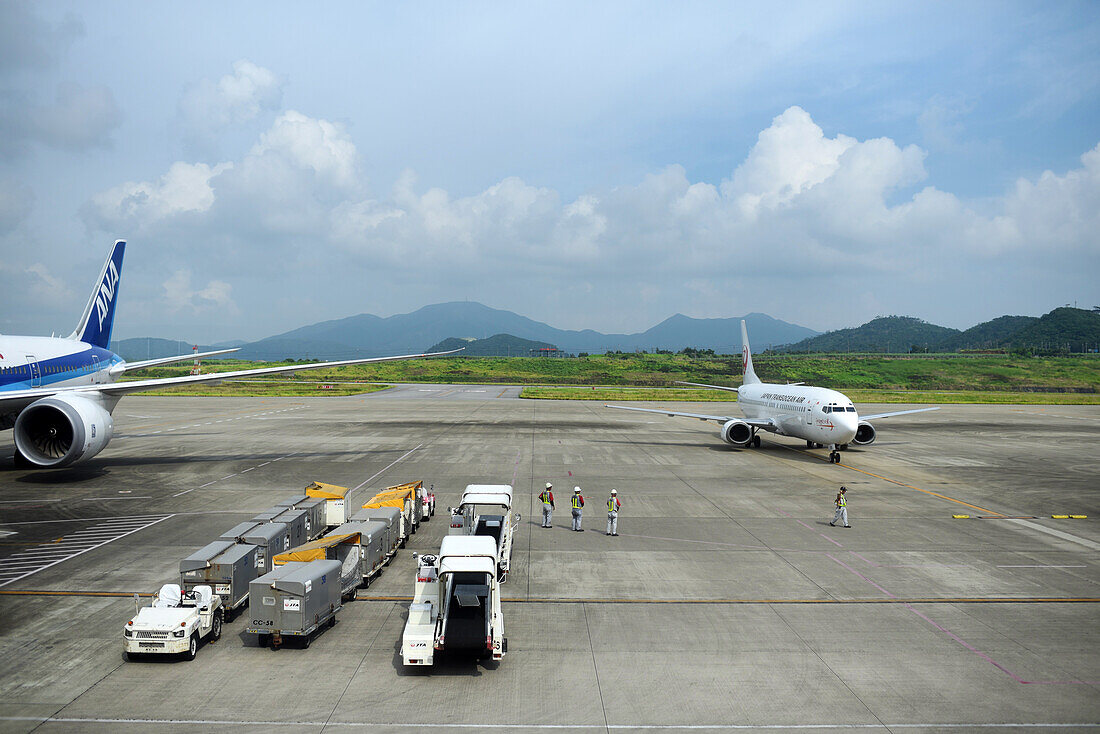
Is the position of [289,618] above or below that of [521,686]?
above

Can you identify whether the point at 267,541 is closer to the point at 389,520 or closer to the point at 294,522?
the point at 294,522

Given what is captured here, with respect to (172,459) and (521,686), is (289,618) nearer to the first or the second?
(521,686)

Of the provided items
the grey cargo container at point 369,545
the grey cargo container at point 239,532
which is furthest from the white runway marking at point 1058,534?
the grey cargo container at point 239,532

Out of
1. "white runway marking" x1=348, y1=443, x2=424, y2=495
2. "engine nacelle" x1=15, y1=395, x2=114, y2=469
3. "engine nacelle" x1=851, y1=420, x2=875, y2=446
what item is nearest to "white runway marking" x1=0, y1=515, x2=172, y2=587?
"engine nacelle" x1=15, y1=395, x2=114, y2=469

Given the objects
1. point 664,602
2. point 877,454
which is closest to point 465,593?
point 664,602

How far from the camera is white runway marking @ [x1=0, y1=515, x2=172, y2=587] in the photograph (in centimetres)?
1744

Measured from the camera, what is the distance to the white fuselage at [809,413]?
3609cm

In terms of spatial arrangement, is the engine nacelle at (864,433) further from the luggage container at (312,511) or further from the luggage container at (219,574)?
the luggage container at (219,574)

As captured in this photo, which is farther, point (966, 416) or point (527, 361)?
point (527, 361)

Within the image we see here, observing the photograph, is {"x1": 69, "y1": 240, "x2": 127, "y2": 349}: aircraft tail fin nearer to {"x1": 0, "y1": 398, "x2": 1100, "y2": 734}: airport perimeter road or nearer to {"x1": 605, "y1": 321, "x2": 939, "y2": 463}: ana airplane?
{"x1": 0, "y1": 398, "x2": 1100, "y2": 734}: airport perimeter road

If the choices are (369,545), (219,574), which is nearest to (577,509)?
(369,545)

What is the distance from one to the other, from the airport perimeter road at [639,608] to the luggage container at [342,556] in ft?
2.05

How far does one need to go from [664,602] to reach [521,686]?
17.7 ft

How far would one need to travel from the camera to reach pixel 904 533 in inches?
885
